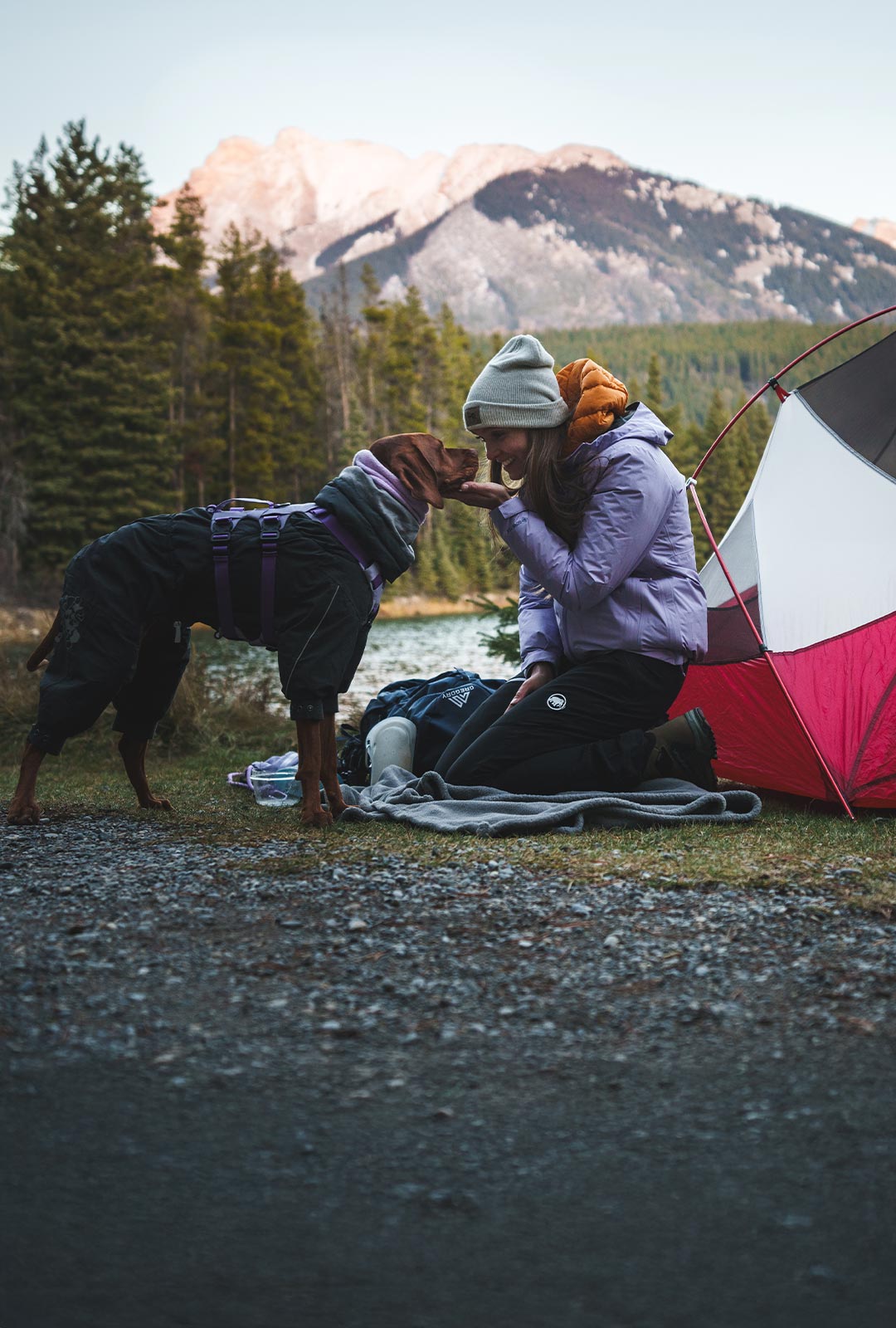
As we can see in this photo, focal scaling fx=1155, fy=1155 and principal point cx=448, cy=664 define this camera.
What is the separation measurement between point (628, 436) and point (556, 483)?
39 cm

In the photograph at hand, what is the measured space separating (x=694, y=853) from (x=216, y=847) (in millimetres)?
1768

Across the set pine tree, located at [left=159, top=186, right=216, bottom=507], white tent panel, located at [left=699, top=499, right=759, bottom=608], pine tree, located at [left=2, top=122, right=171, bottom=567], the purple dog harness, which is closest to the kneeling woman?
the purple dog harness

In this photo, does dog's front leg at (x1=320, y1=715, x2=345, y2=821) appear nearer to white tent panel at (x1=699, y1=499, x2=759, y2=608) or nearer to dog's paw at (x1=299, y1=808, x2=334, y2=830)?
dog's paw at (x1=299, y1=808, x2=334, y2=830)

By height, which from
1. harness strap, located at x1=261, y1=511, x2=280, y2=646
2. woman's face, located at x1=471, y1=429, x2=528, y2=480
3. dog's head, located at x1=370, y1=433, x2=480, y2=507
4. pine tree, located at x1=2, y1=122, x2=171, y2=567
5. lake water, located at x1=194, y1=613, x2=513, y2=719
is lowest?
lake water, located at x1=194, y1=613, x2=513, y2=719

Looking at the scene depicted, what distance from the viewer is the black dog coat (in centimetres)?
463

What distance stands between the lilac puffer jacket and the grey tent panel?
1.42 m

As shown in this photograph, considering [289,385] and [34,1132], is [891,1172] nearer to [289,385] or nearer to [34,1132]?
[34,1132]

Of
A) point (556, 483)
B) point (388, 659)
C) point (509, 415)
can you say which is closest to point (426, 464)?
point (509, 415)

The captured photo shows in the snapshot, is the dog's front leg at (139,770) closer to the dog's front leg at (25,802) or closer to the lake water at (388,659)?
the dog's front leg at (25,802)

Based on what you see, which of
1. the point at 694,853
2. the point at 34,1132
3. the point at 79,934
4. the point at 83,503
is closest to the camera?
the point at 34,1132

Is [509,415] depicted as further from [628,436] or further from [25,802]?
[25,802]

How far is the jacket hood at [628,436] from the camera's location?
17.2 ft

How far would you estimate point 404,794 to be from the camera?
5.25 meters

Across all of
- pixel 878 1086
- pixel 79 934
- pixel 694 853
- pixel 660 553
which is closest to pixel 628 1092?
pixel 878 1086
